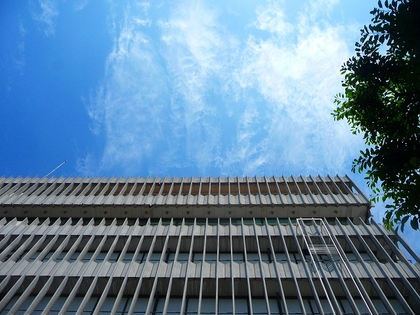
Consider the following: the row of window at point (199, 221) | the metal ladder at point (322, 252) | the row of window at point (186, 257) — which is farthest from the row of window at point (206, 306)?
the row of window at point (199, 221)

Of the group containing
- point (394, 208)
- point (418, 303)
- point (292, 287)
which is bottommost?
point (292, 287)

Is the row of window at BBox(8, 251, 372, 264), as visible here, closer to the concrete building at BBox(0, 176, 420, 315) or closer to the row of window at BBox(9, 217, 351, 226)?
the concrete building at BBox(0, 176, 420, 315)

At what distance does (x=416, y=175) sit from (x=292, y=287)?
1177cm

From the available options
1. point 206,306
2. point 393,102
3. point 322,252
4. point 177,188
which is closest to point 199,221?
point 177,188

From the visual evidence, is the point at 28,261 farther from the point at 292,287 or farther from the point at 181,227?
the point at 292,287

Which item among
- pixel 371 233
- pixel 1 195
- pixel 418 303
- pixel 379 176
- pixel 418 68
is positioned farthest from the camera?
pixel 1 195

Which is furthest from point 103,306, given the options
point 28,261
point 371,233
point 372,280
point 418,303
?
point 371,233

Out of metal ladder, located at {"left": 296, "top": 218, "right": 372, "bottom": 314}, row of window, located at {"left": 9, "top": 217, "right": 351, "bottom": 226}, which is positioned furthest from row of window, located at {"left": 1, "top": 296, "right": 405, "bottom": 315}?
row of window, located at {"left": 9, "top": 217, "right": 351, "bottom": 226}

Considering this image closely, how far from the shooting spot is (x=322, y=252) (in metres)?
21.6

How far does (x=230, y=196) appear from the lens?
1177 inches

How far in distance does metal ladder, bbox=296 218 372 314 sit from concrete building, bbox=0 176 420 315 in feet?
0.34

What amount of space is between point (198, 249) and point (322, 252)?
9063 millimetres

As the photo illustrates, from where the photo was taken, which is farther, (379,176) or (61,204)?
(61,204)

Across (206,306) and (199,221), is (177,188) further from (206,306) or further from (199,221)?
(206,306)
